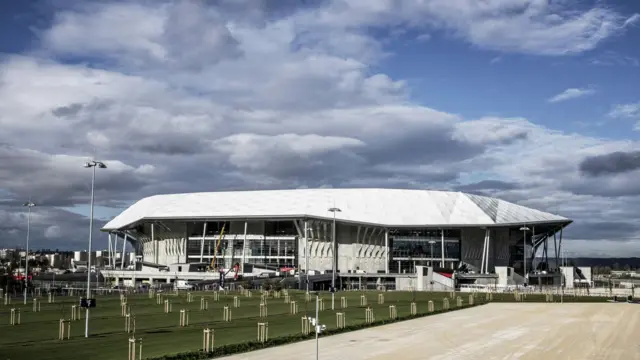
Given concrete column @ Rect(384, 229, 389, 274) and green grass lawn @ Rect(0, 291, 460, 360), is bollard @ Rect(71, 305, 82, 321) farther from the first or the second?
concrete column @ Rect(384, 229, 389, 274)

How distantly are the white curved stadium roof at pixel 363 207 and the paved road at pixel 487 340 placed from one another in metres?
89.9

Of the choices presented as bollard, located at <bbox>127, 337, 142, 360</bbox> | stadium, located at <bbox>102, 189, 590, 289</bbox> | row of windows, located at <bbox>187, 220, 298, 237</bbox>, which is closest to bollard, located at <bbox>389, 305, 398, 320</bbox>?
bollard, located at <bbox>127, 337, 142, 360</bbox>

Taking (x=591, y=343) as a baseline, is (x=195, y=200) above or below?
above

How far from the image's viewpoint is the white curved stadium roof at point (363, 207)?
483 feet

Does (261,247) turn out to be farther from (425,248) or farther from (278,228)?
(425,248)

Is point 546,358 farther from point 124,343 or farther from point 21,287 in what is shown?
point 21,287

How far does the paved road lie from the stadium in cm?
8601

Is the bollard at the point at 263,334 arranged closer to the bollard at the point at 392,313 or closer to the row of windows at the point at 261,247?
the bollard at the point at 392,313

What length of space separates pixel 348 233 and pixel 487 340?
115396 millimetres

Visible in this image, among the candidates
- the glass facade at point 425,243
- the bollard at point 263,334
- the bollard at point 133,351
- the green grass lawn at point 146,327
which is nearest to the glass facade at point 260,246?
the glass facade at point 425,243

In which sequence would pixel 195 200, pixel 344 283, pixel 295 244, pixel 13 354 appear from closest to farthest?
pixel 13 354
pixel 344 283
pixel 295 244
pixel 195 200

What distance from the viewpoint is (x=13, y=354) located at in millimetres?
29953

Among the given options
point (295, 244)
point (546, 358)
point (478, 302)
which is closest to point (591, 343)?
point (546, 358)

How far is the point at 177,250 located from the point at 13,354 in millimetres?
128251
